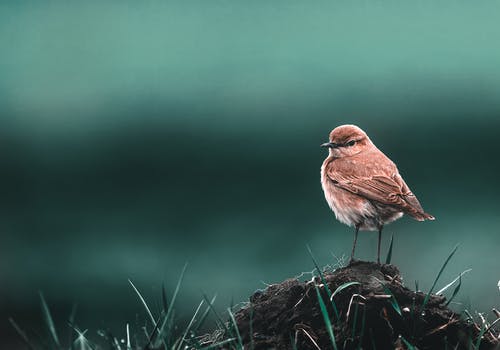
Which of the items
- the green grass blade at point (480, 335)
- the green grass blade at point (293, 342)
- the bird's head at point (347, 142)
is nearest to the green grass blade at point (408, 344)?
the green grass blade at point (480, 335)

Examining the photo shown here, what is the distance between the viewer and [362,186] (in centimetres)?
617

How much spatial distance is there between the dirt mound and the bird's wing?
1.12m

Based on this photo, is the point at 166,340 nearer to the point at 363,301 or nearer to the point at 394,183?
the point at 363,301

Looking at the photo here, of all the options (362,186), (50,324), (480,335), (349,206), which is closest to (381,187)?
(362,186)

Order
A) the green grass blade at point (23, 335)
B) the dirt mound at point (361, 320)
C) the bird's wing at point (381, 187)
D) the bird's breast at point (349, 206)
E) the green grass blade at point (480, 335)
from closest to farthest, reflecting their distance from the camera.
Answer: the green grass blade at point (23, 335) < the green grass blade at point (480, 335) < the dirt mound at point (361, 320) < the bird's wing at point (381, 187) < the bird's breast at point (349, 206)

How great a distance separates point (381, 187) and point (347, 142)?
61 cm

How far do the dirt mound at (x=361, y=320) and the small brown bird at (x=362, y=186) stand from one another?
3.15ft

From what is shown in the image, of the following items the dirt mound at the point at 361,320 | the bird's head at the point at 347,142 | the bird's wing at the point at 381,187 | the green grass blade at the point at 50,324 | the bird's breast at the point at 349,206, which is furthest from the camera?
the bird's head at the point at 347,142

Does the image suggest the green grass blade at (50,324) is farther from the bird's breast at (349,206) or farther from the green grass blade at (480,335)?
the bird's breast at (349,206)

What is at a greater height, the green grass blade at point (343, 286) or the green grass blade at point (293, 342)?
the green grass blade at point (343, 286)

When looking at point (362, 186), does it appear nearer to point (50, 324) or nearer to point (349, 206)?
point (349, 206)

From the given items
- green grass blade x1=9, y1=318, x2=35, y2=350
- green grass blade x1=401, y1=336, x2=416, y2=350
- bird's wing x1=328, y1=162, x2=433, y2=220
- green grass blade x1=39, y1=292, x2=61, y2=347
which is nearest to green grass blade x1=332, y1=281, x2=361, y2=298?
green grass blade x1=401, y1=336, x2=416, y2=350

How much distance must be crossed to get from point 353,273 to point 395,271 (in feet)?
0.97

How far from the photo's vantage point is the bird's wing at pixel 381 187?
594 centimetres
